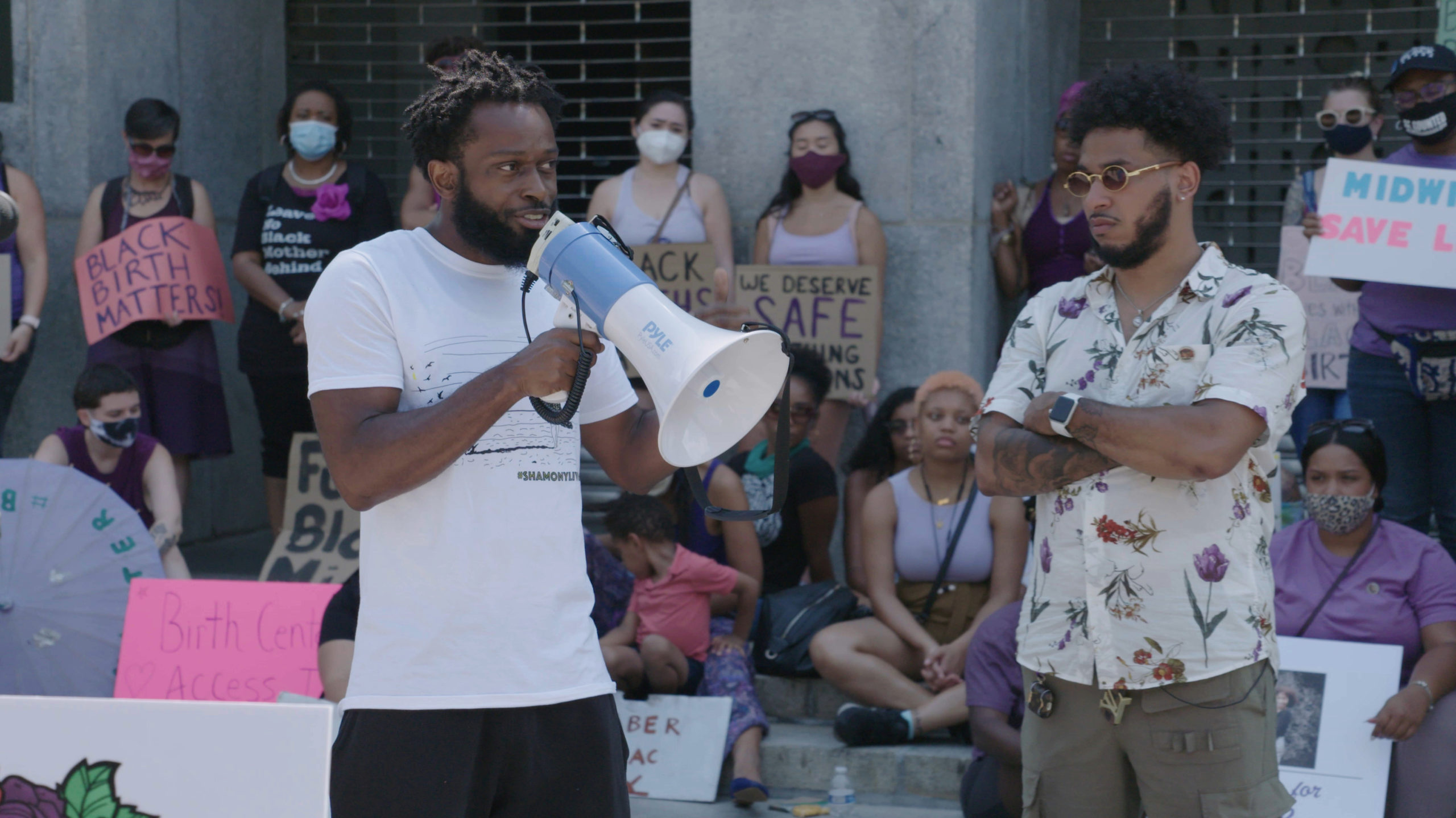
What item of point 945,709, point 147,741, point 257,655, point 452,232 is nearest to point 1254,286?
point 452,232

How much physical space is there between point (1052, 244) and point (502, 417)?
15.2 ft

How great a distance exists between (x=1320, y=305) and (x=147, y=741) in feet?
17.8

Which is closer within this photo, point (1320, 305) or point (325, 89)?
point (1320, 305)

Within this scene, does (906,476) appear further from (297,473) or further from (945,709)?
(297,473)

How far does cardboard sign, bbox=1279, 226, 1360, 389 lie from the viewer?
20.6ft

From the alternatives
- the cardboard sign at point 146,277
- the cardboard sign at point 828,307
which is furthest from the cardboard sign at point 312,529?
the cardboard sign at point 828,307

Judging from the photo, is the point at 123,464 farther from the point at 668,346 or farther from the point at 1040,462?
the point at 668,346

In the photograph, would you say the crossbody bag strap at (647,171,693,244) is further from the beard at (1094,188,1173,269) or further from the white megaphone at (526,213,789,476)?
the white megaphone at (526,213,789,476)

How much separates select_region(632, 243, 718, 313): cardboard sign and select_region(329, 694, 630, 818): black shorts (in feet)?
13.9

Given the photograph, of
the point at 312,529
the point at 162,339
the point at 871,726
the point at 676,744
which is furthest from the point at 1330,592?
the point at 162,339

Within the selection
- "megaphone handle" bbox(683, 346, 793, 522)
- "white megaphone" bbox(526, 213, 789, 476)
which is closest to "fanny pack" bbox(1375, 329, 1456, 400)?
"megaphone handle" bbox(683, 346, 793, 522)

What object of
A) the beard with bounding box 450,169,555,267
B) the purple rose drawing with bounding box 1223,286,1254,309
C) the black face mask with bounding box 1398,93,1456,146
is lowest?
the purple rose drawing with bounding box 1223,286,1254,309

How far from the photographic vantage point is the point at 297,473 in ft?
21.9

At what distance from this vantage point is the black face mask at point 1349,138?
5.92m
